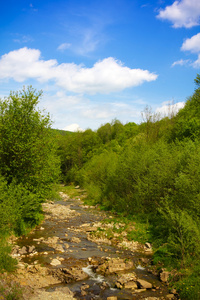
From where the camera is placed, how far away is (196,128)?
3278 centimetres

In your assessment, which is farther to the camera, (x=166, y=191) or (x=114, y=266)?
(x=166, y=191)

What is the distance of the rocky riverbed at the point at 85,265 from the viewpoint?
475 inches

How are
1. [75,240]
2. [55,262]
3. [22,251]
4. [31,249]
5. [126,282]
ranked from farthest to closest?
[75,240]
[31,249]
[22,251]
[55,262]
[126,282]

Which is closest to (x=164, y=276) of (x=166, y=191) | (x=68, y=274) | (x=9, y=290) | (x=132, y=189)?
(x=68, y=274)

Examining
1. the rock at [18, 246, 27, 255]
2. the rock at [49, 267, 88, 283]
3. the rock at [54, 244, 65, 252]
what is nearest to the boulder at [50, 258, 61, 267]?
the rock at [49, 267, 88, 283]

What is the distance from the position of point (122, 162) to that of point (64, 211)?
10298 mm

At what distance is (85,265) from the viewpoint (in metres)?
15.3

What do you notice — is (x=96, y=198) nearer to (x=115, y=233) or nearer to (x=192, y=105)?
(x=115, y=233)

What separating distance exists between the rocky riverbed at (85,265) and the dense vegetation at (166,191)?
4.48 feet

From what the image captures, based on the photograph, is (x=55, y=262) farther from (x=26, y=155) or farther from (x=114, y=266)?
(x=26, y=155)

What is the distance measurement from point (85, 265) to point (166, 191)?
441 inches

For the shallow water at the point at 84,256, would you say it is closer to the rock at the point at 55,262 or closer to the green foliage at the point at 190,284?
the rock at the point at 55,262

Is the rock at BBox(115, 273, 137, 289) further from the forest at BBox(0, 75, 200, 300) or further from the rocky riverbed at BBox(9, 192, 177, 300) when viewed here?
the forest at BBox(0, 75, 200, 300)

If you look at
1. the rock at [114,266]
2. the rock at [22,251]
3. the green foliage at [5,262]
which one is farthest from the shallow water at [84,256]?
the green foliage at [5,262]
